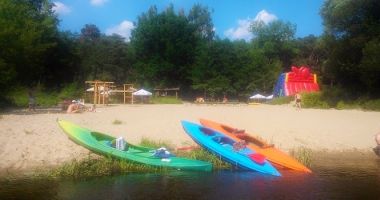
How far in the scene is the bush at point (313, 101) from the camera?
3750cm

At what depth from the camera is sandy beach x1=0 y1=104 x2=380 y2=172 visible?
1647 cm

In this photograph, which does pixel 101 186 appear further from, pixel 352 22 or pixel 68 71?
pixel 68 71

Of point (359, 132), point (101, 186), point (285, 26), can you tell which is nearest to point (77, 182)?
point (101, 186)

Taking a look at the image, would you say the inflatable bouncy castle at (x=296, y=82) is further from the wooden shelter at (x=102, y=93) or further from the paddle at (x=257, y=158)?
the paddle at (x=257, y=158)

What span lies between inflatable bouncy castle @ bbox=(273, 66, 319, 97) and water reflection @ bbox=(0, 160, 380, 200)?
3817 cm

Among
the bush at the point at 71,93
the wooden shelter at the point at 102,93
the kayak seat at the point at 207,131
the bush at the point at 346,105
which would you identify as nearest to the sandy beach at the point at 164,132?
the kayak seat at the point at 207,131

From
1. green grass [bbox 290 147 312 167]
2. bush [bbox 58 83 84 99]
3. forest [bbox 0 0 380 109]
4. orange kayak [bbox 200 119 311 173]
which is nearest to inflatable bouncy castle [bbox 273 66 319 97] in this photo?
forest [bbox 0 0 380 109]

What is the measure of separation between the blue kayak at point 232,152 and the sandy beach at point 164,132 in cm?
205

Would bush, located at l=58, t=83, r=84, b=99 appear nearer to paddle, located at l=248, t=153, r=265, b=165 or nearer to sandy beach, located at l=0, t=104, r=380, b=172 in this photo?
sandy beach, located at l=0, t=104, r=380, b=172

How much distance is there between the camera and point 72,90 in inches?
1876

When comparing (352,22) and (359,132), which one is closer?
(359,132)

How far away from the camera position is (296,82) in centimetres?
5441

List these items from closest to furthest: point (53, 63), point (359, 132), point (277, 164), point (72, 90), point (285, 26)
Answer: point (277, 164) < point (359, 132) < point (72, 90) < point (53, 63) < point (285, 26)

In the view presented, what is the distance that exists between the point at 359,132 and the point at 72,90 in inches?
1283
